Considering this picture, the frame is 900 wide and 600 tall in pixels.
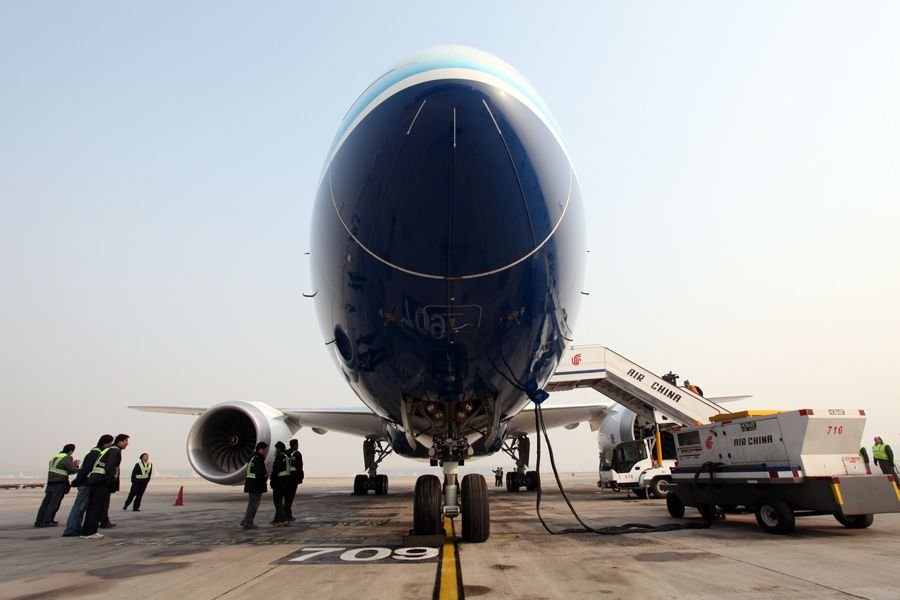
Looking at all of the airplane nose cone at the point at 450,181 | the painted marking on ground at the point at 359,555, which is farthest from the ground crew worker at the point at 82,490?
the airplane nose cone at the point at 450,181

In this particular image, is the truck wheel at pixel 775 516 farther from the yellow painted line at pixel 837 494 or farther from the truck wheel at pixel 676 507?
the truck wheel at pixel 676 507

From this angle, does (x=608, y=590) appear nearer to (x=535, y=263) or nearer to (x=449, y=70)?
(x=535, y=263)

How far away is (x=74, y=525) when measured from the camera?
26.6 feet

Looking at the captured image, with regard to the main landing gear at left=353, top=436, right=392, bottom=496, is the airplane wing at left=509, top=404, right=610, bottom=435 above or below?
above

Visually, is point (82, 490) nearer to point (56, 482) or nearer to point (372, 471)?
point (56, 482)

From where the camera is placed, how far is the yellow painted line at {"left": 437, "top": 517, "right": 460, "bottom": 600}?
376 centimetres

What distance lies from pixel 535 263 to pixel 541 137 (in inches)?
36.9

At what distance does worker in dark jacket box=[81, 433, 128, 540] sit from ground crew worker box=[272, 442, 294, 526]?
2.35 meters

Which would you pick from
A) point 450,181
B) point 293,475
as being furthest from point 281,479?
point 450,181

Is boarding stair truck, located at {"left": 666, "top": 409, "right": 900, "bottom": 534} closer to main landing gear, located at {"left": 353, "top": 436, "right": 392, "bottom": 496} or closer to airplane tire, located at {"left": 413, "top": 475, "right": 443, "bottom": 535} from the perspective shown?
airplane tire, located at {"left": 413, "top": 475, "right": 443, "bottom": 535}

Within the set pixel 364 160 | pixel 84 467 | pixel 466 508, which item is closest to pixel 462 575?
pixel 466 508

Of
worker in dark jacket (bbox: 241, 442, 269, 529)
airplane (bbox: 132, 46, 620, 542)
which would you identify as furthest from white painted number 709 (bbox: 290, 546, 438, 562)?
worker in dark jacket (bbox: 241, 442, 269, 529)

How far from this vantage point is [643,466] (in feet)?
48.3

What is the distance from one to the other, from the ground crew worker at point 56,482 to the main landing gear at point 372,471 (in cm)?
830
